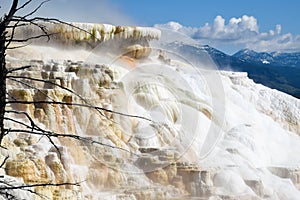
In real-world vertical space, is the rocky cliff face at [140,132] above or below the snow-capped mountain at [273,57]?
below

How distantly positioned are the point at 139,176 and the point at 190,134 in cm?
280

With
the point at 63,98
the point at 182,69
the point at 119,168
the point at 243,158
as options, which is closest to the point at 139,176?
the point at 119,168

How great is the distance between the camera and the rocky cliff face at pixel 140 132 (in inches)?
353

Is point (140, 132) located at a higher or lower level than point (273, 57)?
lower

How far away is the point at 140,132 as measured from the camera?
11.3 meters

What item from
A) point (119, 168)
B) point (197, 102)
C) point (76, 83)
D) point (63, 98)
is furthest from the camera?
point (197, 102)

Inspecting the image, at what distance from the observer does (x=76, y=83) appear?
11516 millimetres

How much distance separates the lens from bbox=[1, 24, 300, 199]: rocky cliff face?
898cm

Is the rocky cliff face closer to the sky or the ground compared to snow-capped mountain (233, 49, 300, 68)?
closer to the ground

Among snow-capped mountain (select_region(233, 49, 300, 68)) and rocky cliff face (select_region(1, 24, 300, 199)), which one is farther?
snow-capped mountain (select_region(233, 49, 300, 68))

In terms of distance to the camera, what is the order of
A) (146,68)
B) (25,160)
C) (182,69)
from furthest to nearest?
(182,69)
(146,68)
(25,160)

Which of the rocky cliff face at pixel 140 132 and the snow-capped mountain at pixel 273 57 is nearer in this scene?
the rocky cliff face at pixel 140 132

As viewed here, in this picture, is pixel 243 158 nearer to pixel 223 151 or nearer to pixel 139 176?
pixel 223 151

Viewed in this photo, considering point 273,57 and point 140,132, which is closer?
point 140,132
